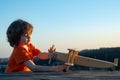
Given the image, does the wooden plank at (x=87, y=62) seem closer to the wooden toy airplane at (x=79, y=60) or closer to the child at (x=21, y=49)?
the wooden toy airplane at (x=79, y=60)

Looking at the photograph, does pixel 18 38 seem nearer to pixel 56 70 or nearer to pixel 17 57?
pixel 17 57

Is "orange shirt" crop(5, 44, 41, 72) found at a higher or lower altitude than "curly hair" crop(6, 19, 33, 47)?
lower

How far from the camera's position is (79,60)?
8.57 meters

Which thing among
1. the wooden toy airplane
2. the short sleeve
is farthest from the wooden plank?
the short sleeve

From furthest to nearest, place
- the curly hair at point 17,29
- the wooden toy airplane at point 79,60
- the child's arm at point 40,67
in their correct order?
the curly hair at point 17,29
the wooden toy airplane at point 79,60
the child's arm at point 40,67

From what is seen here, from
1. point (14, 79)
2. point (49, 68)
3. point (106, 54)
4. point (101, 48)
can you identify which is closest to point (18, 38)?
point (49, 68)

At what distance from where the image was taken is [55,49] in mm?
9117

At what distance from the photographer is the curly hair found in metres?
8.38

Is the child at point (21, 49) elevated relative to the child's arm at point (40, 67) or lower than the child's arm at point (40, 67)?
elevated

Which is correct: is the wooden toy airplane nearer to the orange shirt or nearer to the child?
the child

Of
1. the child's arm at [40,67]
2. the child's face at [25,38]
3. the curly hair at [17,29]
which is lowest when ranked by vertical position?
the child's arm at [40,67]

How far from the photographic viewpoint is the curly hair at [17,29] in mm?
8375

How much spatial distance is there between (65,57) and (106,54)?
210 ft

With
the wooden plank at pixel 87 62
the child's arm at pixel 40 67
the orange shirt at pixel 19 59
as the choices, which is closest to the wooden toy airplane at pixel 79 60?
the wooden plank at pixel 87 62
